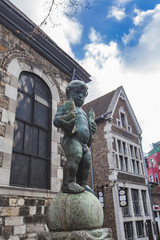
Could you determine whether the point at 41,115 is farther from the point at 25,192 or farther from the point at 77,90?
the point at 77,90

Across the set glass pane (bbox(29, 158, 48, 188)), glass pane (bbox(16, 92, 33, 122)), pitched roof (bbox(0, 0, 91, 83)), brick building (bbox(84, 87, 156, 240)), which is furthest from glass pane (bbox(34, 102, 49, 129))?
brick building (bbox(84, 87, 156, 240))

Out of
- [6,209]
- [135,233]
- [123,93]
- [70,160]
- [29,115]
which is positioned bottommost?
[135,233]

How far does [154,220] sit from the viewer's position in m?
14.5

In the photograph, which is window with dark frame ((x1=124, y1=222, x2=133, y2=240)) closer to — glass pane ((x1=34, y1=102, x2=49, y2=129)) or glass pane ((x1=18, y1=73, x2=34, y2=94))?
glass pane ((x1=34, y1=102, x2=49, y2=129))

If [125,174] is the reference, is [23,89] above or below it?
above

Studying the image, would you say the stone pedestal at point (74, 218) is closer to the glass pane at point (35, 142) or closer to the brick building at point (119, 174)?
the glass pane at point (35, 142)

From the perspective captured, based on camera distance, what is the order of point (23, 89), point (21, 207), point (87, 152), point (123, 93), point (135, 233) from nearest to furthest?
point (87, 152), point (21, 207), point (23, 89), point (135, 233), point (123, 93)

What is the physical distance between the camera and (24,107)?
20.2ft

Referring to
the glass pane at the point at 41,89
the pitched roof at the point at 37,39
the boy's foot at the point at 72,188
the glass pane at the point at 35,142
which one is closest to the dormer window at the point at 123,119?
the pitched roof at the point at 37,39

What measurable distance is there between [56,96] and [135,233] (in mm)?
9923

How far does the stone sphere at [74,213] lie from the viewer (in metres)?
2.47

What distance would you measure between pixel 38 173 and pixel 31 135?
1115 millimetres

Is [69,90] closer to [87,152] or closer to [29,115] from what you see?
[87,152]

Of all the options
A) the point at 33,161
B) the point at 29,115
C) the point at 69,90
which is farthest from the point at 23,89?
the point at 69,90
